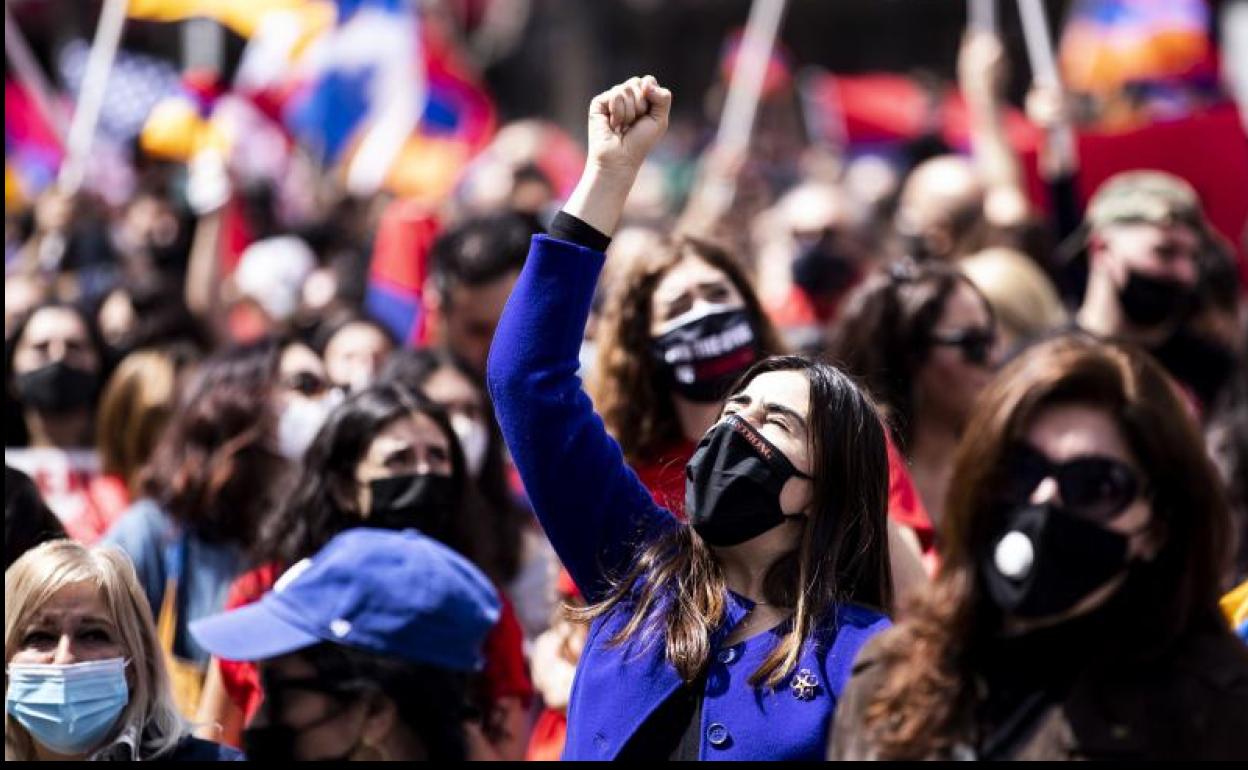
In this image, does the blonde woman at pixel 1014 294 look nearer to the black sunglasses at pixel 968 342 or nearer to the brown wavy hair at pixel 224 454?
the black sunglasses at pixel 968 342

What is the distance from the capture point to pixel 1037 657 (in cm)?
270

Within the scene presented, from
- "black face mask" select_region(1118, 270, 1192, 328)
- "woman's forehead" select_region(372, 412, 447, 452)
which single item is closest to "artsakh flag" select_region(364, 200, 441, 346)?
"black face mask" select_region(1118, 270, 1192, 328)

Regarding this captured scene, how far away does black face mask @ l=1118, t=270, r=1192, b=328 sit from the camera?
5844 mm

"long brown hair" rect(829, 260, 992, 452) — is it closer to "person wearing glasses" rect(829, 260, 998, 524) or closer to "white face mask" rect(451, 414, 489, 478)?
"person wearing glasses" rect(829, 260, 998, 524)

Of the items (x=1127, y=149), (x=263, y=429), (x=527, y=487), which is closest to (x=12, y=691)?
(x=527, y=487)

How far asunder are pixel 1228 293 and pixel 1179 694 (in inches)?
147

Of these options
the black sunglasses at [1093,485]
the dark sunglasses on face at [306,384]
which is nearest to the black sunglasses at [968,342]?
the dark sunglasses on face at [306,384]

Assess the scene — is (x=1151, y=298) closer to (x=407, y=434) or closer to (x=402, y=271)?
(x=407, y=434)

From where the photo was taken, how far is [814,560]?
336cm

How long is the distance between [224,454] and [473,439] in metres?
0.64

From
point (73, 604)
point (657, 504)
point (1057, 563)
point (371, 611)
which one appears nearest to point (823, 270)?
point (371, 611)

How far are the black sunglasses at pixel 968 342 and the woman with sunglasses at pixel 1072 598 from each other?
2.49 metres

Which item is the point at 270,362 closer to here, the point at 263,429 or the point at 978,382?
the point at 263,429

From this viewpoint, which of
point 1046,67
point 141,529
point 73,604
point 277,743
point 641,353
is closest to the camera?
point 73,604
